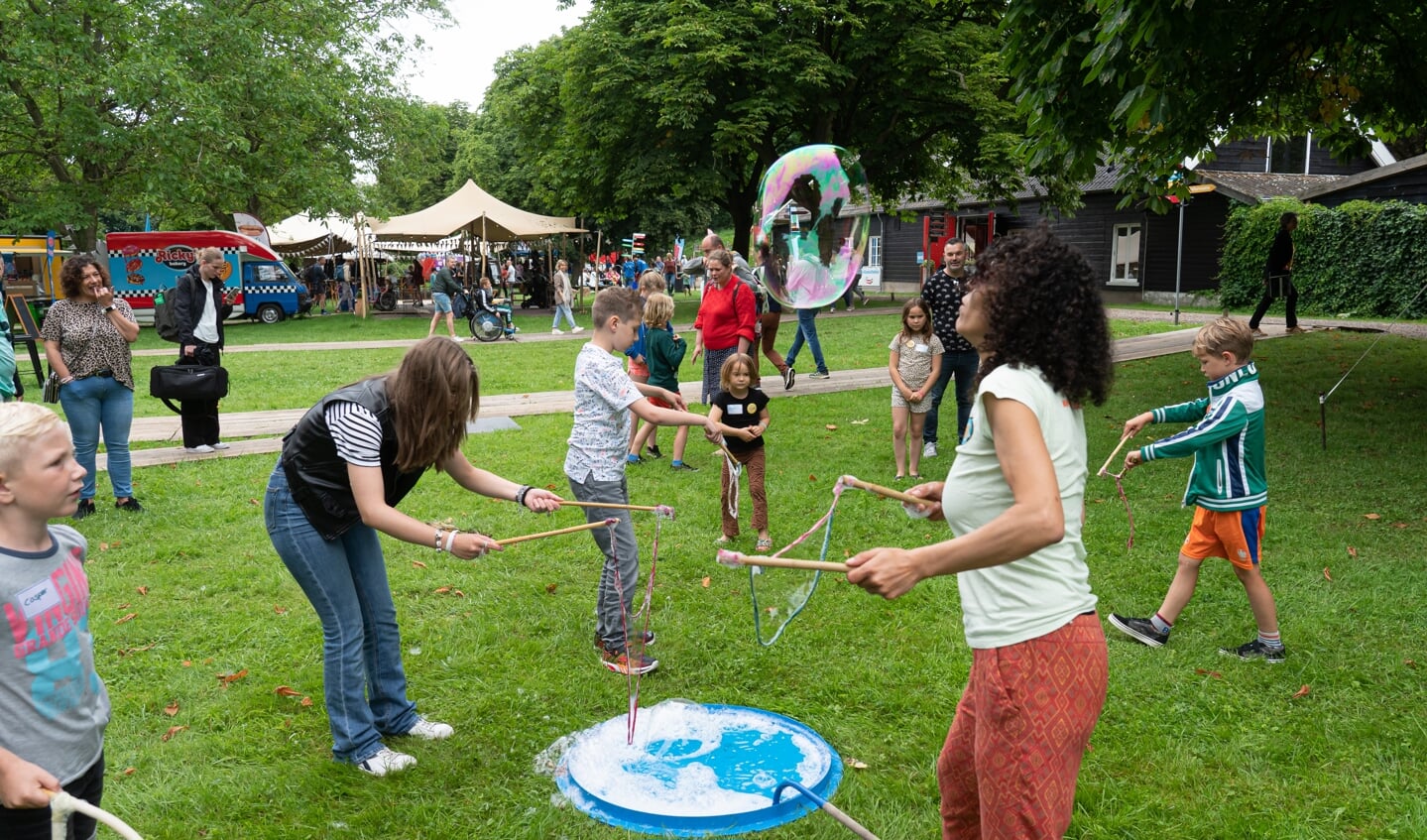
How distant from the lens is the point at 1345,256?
23.5m

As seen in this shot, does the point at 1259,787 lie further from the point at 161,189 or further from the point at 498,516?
the point at 161,189

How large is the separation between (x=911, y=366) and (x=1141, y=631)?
3.81m

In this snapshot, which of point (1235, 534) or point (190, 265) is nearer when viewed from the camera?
point (1235, 534)

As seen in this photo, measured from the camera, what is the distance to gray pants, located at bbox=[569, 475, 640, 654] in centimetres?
505

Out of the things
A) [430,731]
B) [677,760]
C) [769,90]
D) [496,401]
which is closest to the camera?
[677,760]

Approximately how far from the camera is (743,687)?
192 inches

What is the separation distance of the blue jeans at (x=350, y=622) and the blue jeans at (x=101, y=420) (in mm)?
4946

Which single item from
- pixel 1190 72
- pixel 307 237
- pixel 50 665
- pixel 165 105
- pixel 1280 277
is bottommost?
pixel 50 665

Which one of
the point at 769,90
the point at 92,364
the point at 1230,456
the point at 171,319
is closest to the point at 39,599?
the point at 1230,456

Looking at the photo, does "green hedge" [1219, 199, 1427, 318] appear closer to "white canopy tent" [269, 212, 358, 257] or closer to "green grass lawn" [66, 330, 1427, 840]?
"green grass lawn" [66, 330, 1427, 840]

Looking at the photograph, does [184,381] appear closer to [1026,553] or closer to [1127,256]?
[1026,553]

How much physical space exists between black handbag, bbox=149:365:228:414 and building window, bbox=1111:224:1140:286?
29.1m

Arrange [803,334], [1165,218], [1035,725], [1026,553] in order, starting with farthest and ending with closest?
[1165,218], [803,334], [1035,725], [1026,553]

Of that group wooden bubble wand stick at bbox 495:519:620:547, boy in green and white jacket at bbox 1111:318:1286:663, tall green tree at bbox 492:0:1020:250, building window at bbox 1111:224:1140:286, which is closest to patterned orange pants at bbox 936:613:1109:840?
wooden bubble wand stick at bbox 495:519:620:547
